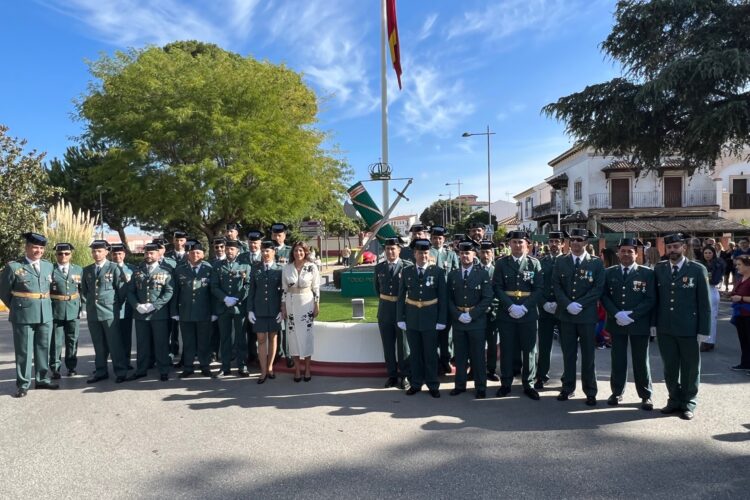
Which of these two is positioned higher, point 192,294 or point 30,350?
point 192,294

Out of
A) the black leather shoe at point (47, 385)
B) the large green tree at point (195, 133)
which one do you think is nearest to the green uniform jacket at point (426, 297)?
the black leather shoe at point (47, 385)

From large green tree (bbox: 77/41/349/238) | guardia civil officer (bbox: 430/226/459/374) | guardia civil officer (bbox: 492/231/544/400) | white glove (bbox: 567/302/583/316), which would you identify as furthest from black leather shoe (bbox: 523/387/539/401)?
large green tree (bbox: 77/41/349/238)

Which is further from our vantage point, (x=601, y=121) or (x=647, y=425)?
(x=601, y=121)

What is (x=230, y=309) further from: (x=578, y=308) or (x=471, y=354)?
(x=578, y=308)

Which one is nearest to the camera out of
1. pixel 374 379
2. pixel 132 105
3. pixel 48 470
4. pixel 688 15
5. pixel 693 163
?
pixel 48 470

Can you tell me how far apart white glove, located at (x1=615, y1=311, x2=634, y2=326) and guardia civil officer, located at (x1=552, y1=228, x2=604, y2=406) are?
0.33 meters

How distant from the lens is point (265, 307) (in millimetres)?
6488

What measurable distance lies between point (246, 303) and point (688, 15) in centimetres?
1647

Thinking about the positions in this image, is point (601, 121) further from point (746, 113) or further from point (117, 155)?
point (117, 155)

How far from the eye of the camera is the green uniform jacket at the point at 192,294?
679 centimetres

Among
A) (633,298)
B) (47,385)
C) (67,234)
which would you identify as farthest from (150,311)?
(67,234)

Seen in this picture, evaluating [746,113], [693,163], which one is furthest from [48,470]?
[693,163]

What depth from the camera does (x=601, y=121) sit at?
16.6 m

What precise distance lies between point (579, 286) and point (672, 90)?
12244 mm
